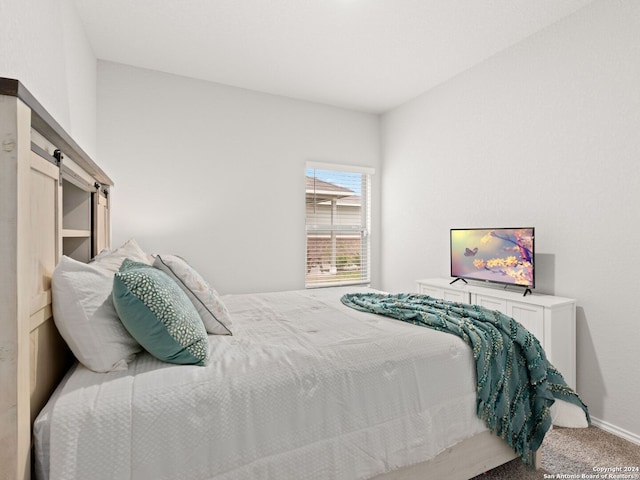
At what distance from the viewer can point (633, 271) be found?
214cm

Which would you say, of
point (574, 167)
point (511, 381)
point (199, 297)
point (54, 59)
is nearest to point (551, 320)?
point (511, 381)

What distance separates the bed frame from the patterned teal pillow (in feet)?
0.72

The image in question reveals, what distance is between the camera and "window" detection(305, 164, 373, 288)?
163 inches

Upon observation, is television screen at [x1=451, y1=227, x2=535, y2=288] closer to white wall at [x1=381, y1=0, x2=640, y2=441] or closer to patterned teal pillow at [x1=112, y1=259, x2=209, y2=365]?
white wall at [x1=381, y1=0, x2=640, y2=441]

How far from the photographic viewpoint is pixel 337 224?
14.2 feet

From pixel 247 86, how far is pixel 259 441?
3442 mm

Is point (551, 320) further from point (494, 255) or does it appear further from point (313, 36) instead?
point (313, 36)

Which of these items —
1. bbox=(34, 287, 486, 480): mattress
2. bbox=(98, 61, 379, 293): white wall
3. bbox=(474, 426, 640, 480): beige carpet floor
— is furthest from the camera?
bbox=(98, 61, 379, 293): white wall

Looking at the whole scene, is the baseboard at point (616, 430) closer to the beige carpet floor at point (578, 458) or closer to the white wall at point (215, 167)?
the beige carpet floor at point (578, 458)

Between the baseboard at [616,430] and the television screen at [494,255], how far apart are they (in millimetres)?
969

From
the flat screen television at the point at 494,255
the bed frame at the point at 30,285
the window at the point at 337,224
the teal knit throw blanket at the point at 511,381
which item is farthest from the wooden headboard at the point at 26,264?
the window at the point at 337,224

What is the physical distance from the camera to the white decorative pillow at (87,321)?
43.9 inches

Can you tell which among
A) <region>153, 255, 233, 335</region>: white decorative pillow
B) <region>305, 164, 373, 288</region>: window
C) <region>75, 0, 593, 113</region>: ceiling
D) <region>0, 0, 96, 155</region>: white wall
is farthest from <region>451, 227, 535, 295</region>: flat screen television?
<region>0, 0, 96, 155</region>: white wall

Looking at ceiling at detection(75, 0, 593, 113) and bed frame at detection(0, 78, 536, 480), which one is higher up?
ceiling at detection(75, 0, 593, 113)
